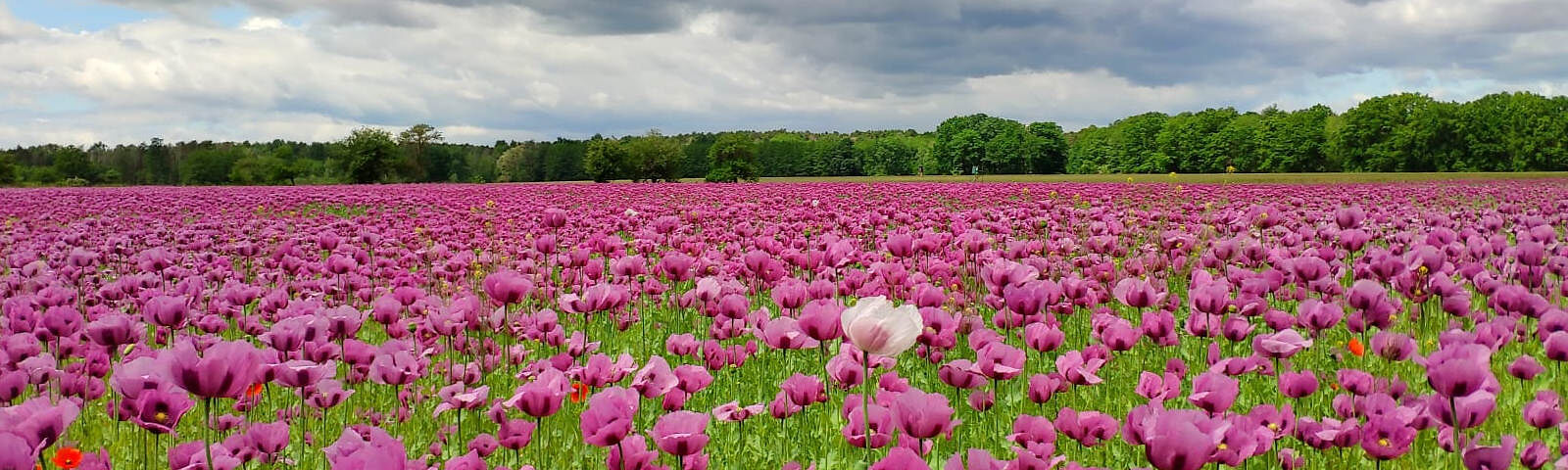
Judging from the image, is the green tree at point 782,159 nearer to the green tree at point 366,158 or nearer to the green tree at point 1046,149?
the green tree at point 1046,149

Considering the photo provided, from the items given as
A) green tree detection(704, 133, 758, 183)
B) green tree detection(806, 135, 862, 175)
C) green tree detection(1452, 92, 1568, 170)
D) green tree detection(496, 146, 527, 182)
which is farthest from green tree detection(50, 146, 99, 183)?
green tree detection(1452, 92, 1568, 170)

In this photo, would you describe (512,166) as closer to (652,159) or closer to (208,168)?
(208,168)

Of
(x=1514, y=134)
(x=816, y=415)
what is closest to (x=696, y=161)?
(x=1514, y=134)

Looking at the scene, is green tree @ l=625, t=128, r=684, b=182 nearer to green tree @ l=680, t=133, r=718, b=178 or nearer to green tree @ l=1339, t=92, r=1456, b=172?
green tree @ l=680, t=133, r=718, b=178

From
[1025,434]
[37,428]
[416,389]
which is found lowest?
[416,389]

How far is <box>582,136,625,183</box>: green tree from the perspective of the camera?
7581 centimetres

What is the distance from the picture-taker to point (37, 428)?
2.24 meters

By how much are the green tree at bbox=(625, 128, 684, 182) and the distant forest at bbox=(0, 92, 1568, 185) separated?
136mm

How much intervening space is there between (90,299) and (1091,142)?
463 feet

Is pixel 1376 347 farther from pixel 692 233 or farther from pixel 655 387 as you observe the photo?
pixel 692 233

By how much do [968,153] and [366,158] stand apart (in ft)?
277

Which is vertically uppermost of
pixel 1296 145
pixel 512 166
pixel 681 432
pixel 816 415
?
pixel 1296 145

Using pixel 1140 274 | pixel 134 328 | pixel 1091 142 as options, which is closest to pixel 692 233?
pixel 1140 274

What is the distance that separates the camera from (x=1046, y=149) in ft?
441
